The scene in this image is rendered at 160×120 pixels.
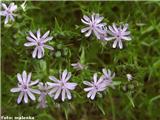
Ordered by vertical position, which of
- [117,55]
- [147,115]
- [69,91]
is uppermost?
[117,55]

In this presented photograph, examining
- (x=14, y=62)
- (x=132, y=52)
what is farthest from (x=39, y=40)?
A: (x=14, y=62)

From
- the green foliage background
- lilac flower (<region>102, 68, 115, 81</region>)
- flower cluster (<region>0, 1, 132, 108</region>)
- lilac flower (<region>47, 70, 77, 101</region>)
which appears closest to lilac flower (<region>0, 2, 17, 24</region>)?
the green foliage background

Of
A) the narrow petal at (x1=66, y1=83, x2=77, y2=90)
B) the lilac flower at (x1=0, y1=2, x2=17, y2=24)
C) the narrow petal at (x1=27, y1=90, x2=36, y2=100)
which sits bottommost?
the narrow petal at (x1=27, y1=90, x2=36, y2=100)

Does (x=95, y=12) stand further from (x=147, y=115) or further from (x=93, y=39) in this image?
(x=147, y=115)

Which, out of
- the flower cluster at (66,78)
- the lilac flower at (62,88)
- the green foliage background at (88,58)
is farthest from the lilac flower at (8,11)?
the lilac flower at (62,88)

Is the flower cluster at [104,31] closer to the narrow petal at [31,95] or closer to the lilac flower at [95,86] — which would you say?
the lilac flower at [95,86]

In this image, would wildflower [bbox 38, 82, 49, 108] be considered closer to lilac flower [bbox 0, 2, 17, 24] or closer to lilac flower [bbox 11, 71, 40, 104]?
lilac flower [bbox 11, 71, 40, 104]
